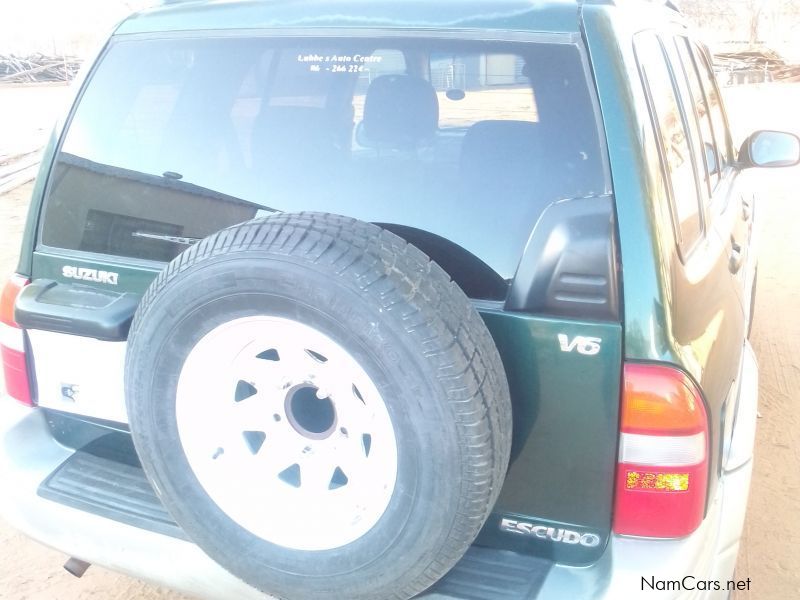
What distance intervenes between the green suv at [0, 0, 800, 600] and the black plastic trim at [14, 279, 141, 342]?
0.01m

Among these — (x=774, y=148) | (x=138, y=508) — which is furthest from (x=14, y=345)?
(x=774, y=148)

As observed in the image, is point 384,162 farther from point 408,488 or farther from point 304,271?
point 408,488

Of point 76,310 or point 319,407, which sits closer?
point 319,407

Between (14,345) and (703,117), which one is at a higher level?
(703,117)

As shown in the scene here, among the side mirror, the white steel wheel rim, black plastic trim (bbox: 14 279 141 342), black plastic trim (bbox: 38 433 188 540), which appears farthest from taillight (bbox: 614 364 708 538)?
the side mirror

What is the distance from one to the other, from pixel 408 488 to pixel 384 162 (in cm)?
83

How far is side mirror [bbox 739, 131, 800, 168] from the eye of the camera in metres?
3.52

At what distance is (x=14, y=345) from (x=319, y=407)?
3.63ft

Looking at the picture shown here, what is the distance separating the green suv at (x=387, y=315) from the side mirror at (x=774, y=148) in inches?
61.1

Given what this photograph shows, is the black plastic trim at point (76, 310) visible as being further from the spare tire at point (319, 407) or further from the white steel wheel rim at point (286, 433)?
the white steel wheel rim at point (286, 433)

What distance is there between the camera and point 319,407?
180 centimetres

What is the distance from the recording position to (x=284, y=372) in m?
1.73

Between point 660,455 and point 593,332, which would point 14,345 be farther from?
point 660,455
